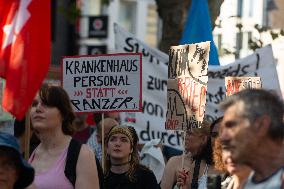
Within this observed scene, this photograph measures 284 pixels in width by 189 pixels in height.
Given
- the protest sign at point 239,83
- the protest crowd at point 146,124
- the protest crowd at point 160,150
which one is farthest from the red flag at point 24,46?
the protest sign at point 239,83

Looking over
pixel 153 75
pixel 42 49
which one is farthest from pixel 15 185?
pixel 153 75

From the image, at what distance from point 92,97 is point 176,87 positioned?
2.53 ft

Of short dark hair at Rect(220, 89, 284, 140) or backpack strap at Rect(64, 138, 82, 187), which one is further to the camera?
backpack strap at Rect(64, 138, 82, 187)

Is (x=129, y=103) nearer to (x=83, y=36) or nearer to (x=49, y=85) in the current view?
(x=49, y=85)

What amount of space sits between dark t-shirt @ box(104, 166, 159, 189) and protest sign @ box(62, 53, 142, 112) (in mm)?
780

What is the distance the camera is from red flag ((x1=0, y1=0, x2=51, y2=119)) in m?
6.43

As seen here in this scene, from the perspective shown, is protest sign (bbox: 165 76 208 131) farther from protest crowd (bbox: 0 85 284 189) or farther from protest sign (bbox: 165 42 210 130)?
protest crowd (bbox: 0 85 284 189)

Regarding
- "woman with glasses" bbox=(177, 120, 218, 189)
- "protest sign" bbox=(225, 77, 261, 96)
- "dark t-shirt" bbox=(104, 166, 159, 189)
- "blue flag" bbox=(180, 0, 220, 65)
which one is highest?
"blue flag" bbox=(180, 0, 220, 65)

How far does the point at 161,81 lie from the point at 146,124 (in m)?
0.65

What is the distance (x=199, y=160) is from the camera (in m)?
7.28

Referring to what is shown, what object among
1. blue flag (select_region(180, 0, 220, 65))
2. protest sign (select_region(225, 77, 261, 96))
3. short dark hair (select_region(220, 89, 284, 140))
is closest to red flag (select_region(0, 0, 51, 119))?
protest sign (select_region(225, 77, 261, 96))

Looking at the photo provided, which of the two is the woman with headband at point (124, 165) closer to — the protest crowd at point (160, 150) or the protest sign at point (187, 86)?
→ the protest crowd at point (160, 150)

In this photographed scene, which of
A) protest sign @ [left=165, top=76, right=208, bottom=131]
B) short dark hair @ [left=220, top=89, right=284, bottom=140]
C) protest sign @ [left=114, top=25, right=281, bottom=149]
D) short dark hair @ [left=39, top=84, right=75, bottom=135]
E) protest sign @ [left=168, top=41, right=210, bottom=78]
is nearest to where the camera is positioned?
short dark hair @ [left=220, top=89, right=284, bottom=140]

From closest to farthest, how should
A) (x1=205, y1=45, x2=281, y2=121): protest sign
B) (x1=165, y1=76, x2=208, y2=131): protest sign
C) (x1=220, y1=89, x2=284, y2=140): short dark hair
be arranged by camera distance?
(x1=220, y1=89, x2=284, y2=140): short dark hair < (x1=165, y1=76, x2=208, y2=131): protest sign < (x1=205, y1=45, x2=281, y2=121): protest sign
